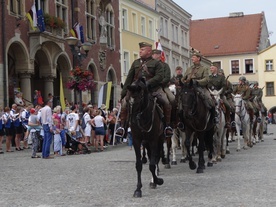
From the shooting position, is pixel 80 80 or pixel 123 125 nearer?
pixel 123 125

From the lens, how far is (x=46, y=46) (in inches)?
1373

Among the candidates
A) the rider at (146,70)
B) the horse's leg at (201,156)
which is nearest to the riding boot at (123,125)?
the rider at (146,70)

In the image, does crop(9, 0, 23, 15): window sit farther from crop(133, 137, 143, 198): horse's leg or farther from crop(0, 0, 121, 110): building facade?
crop(133, 137, 143, 198): horse's leg

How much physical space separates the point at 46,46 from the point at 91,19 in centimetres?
832

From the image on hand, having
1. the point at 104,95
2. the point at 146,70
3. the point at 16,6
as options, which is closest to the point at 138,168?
the point at 146,70

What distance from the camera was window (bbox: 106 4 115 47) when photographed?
45.3 m

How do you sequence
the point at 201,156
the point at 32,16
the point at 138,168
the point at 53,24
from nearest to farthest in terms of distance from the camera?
the point at 138,168 < the point at 201,156 < the point at 32,16 < the point at 53,24

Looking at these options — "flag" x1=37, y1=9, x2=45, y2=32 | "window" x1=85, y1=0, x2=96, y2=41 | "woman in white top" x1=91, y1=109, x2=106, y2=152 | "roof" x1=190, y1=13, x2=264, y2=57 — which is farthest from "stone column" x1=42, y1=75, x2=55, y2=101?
"roof" x1=190, y1=13, x2=264, y2=57

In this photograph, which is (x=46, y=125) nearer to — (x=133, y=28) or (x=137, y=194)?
(x=137, y=194)

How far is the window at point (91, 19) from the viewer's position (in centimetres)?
4178

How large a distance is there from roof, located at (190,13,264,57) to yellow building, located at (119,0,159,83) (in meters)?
34.0

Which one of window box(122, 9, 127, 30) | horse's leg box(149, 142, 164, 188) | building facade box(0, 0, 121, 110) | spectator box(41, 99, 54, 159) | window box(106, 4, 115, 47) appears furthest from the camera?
window box(122, 9, 127, 30)

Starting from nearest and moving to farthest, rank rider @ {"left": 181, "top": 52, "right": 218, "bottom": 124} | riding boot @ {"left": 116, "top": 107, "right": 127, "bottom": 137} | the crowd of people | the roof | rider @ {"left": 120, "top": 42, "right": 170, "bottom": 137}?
riding boot @ {"left": 116, "top": 107, "right": 127, "bottom": 137} → rider @ {"left": 120, "top": 42, "right": 170, "bottom": 137} → rider @ {"left": 181, "top": 52, "right": 218, "bottom": 124} → the crowd of people → the roof

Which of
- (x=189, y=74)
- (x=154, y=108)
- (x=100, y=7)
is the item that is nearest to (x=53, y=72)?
(x=100, y=7)
